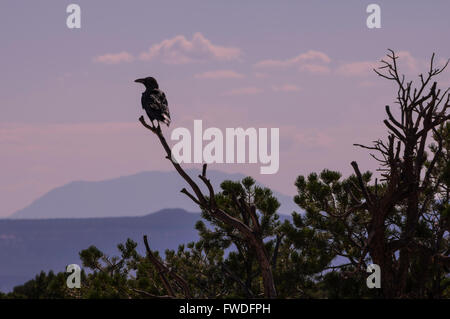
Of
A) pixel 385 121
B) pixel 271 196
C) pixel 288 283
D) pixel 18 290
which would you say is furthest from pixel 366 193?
pixel 18 290

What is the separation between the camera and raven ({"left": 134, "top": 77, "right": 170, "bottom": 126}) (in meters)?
12.7

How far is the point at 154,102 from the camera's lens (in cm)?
1302

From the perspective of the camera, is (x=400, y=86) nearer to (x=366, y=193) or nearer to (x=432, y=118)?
(x=432, y=118)

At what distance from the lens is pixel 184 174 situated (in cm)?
1059

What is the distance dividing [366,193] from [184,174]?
353 cm

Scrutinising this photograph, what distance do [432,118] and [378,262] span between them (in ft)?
9.74

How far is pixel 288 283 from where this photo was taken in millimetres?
15562

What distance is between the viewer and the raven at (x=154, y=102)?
41.8 feet

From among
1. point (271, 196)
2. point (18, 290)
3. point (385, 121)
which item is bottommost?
point (18, 290)
